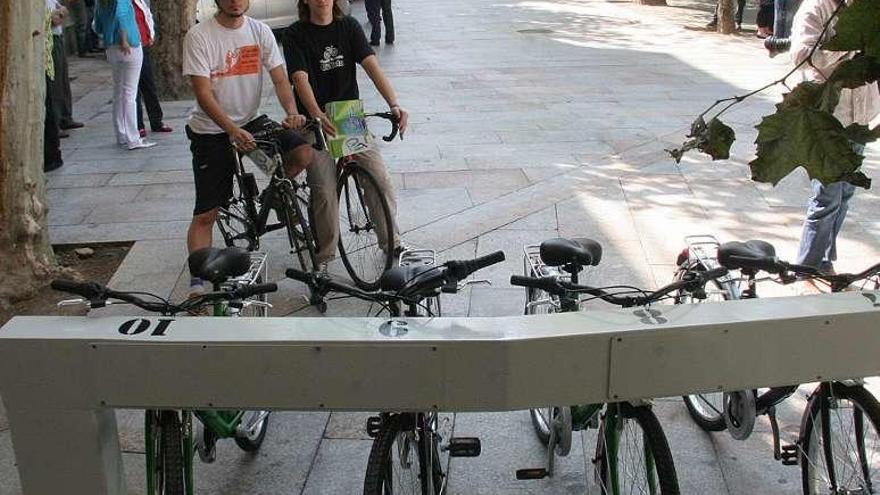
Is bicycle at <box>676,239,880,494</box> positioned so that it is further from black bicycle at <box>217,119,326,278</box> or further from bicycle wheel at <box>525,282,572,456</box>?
black bicycle at <box>217,119,326,278</box>

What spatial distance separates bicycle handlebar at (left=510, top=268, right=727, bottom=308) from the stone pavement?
99 centimetres

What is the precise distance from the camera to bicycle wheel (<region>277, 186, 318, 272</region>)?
5.24 meters

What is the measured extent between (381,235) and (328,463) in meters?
2.06

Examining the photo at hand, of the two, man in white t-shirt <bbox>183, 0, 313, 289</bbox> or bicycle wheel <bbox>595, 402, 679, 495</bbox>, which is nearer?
bicycle wheel <bbox>595, 402, 679, 495</bbox>

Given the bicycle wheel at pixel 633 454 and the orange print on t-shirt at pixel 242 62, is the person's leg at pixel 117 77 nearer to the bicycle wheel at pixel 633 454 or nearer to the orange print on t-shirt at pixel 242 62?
the orange print on t-shirt at pixel 242 62

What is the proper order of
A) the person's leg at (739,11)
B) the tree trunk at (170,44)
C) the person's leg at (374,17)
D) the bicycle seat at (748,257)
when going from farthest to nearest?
1. the person's leg at (739,11)
2. the person's leg at (374,17)
3. the tree trunk at (170,44)
4. the bicycle seat at (748,257)

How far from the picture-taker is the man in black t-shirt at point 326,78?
5.22 m

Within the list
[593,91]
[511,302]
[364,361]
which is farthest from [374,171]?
[593,91]

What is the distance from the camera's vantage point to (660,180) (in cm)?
734

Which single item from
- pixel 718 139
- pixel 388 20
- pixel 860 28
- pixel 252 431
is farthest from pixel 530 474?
pixel 388 20

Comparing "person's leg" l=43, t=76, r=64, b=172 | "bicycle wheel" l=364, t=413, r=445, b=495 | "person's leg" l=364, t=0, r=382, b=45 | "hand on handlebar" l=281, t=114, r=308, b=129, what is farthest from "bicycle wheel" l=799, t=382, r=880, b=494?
"person's leg" l=364, t=0, r=382, b=45

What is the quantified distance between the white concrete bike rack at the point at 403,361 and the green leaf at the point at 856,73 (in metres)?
0.66

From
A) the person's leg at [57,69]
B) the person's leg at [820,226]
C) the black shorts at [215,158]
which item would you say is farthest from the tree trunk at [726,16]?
the black shorts at [215,158]

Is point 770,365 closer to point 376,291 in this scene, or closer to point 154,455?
point 376,291
